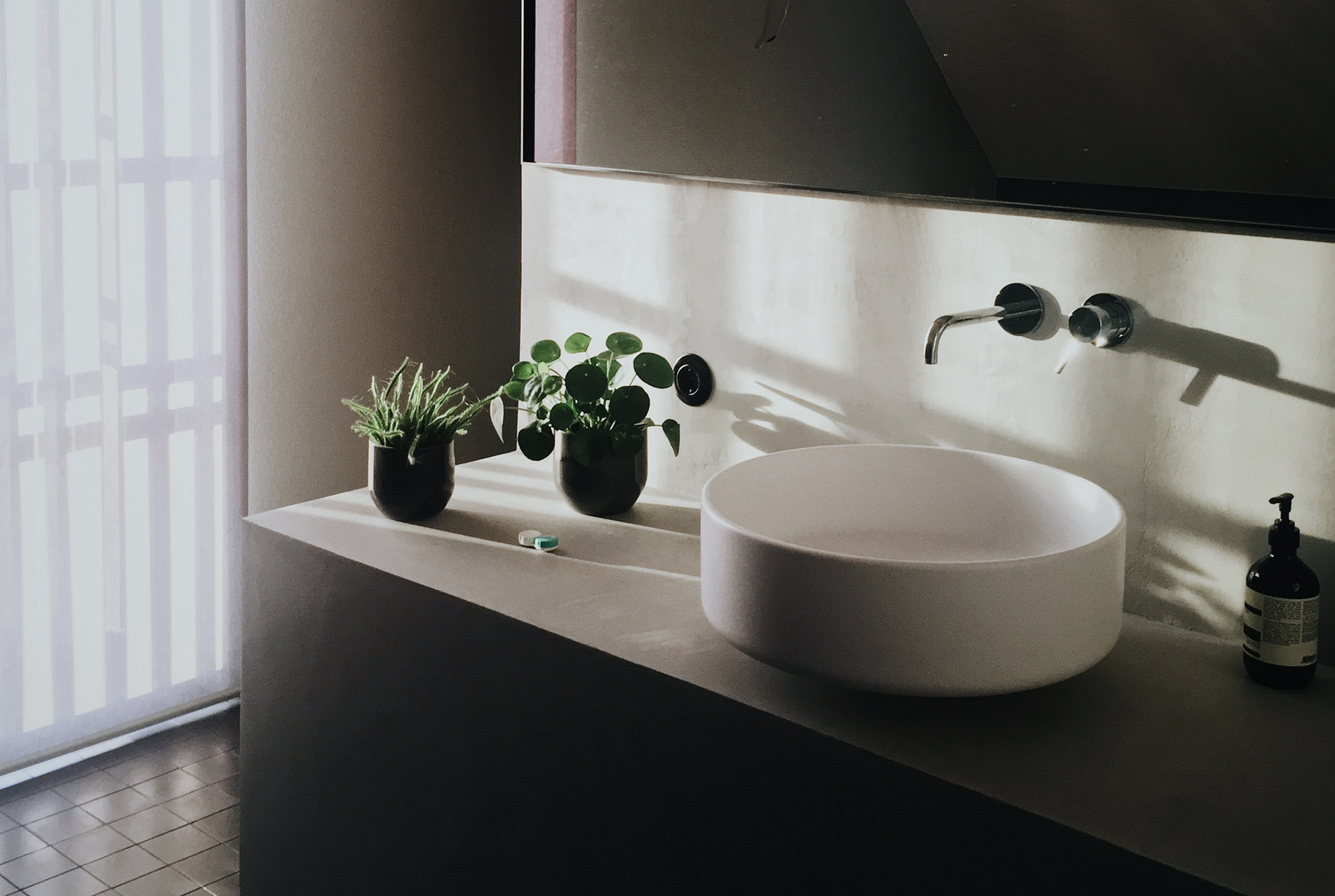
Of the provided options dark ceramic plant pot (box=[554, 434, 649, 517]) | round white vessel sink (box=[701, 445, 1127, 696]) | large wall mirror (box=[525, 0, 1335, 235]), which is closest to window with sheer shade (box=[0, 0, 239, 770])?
large wall mirror (box=[525, 0, 1335, 235])

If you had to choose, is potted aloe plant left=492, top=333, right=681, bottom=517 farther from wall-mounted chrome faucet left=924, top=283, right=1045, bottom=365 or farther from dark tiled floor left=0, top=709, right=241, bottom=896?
dark tiled floor left=0, top=709, right=241, bottom=896

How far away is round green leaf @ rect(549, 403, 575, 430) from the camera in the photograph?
1.84 meters

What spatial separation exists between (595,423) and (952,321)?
621mm

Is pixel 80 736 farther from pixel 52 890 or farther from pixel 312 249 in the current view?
pixel 312 249

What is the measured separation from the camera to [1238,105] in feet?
4.42

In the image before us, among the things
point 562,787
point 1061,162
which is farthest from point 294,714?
point 1061,162

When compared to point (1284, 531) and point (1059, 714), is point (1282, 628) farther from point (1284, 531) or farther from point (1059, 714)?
point (1059, 714)

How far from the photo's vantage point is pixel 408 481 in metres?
1.83

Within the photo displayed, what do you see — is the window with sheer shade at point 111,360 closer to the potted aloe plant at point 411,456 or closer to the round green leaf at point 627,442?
the potted aloe plant at point 411,456

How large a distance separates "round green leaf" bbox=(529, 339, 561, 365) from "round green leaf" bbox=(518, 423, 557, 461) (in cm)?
11

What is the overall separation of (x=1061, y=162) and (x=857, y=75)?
1.06ft

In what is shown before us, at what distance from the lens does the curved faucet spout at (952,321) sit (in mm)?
1407

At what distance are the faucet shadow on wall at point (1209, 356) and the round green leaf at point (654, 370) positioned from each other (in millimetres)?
656

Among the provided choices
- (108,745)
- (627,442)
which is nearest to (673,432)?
(627,442)
